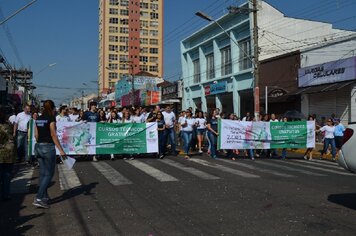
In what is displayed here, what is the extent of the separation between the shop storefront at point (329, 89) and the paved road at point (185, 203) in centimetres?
1061

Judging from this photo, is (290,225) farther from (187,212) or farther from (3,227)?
(3,227)

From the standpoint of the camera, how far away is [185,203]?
7215 millimetres

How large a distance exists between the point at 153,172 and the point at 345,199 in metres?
4.91

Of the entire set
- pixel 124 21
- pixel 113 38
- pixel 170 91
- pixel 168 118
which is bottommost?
pixel 168 118

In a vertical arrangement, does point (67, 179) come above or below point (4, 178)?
below

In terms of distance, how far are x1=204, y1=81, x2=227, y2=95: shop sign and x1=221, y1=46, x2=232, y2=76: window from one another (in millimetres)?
1011

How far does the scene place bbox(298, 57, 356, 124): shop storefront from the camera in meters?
20.8

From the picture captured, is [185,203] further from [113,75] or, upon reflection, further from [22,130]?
[113,75]

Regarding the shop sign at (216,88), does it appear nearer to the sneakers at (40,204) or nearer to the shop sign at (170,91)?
the shop sign at (170,91)

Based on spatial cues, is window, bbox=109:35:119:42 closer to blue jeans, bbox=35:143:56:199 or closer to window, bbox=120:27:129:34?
window, bbox=120:27:129:34

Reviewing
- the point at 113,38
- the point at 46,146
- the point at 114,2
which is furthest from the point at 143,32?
the point at 46,146

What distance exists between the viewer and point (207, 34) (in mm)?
38969

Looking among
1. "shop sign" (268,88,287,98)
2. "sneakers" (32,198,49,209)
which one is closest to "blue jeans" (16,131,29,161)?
"sneakers" (32,198,49,209)

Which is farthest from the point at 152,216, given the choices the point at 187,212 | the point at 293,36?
the point at 293,36
